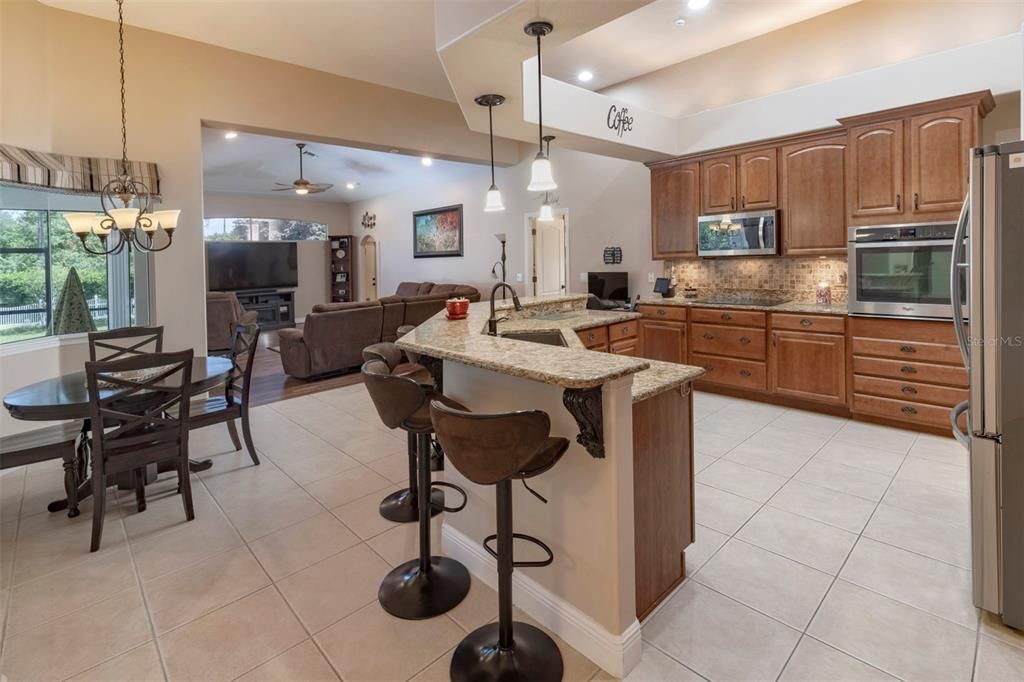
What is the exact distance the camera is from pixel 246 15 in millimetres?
4008

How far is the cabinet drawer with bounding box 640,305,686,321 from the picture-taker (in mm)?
5184

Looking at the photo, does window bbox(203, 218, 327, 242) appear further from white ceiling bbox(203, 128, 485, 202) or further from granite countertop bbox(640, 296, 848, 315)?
granite countertop bbox(640, 296, 848, 315)

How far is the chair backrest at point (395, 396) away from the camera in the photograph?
1896 millimetres

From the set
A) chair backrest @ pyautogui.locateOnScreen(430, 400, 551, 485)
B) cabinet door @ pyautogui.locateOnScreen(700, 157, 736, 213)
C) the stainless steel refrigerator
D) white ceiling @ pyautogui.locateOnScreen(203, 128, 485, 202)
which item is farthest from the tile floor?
white ceiling @ pyautogui.locateOnScreen(203, 128, 485, 202)

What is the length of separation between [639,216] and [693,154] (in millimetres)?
1117

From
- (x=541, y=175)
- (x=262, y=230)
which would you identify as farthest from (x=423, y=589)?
(x=262, y=230)

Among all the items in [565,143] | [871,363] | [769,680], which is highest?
[565,143]

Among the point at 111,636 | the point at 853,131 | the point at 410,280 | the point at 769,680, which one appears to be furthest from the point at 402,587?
the point at 410,280

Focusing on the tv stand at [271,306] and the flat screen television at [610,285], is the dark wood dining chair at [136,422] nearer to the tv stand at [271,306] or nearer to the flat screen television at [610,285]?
the flat screen television at [610,285]

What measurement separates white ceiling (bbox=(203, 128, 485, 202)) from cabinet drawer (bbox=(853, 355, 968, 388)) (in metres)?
6.21

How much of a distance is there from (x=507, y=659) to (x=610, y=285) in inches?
203

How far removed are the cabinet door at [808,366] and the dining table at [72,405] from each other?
4382 mm

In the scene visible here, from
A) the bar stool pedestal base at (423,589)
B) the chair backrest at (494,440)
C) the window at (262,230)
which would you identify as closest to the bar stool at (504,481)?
the chair backrest at (494,440)

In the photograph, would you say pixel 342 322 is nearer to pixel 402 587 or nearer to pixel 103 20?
pixel 103 20
